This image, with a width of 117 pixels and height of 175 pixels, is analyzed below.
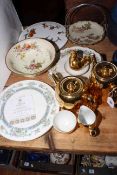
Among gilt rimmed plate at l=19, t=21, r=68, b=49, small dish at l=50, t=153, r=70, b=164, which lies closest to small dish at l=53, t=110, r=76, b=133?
gilt rimmed plate at l=19, t=21, r=68, b=49

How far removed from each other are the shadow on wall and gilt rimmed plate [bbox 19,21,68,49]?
79 cm

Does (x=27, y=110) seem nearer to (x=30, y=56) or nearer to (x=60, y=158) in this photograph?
(x=30, y=56)

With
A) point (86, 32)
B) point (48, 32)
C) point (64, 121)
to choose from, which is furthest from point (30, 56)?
point (64, 121)

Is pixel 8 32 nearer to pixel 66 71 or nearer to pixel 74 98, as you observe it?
pixel 66 71

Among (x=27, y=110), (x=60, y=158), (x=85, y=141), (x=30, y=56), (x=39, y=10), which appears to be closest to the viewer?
(x=85, y=141)

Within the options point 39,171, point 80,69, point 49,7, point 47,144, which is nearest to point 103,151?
point 47,144

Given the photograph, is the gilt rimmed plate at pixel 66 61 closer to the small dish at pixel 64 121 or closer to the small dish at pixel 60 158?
the small dish at pixel 64 121

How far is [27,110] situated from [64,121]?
0.16 meters

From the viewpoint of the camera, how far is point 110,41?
44.4 inches

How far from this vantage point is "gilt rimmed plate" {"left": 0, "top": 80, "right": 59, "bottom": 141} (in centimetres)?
94

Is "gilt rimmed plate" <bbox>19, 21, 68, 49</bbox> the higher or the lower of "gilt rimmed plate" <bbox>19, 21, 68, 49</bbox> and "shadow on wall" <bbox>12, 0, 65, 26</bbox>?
the higher

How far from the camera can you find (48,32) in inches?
48.8

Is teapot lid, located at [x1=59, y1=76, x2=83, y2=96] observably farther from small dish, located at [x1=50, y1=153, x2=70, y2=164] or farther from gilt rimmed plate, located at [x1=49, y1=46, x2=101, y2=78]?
small dish, located at [x1=50, y1=153, x2=70, y2=164]

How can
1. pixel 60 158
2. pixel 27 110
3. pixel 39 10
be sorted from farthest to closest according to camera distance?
pixel 39 10 < pixel 60 158 < pixel 27 110
